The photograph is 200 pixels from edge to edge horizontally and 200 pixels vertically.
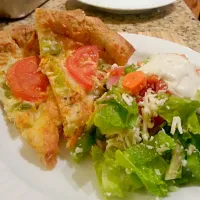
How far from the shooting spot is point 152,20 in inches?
92.0

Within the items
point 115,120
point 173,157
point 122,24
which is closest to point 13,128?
point 115,120

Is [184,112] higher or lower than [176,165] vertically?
higher

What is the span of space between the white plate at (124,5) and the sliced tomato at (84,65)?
2.27 ft

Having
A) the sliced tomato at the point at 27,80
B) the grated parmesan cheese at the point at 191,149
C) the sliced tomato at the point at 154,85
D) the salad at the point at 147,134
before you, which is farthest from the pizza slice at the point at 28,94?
the grated parmesan cheese at the point at 191,149

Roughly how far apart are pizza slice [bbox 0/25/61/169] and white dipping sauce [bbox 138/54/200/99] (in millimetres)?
375

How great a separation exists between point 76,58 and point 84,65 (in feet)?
0.17

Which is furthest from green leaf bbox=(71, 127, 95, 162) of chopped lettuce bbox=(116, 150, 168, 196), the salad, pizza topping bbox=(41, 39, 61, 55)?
pizza topping bbox=(41, 39, 61, 55)

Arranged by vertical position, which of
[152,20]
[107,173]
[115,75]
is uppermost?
[115,75]

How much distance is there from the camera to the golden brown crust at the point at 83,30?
60.7 inches

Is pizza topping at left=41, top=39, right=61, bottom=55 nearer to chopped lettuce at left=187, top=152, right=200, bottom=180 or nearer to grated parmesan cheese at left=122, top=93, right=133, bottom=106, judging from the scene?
grated parmesan cheese at left=122, top=93, right=133, bottom=106

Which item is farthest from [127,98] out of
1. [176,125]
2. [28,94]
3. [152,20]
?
[152,20]

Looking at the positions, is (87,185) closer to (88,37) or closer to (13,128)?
(13,128)

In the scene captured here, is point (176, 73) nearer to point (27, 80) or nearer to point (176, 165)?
point (176, 165)

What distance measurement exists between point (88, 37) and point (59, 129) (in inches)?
17.2
